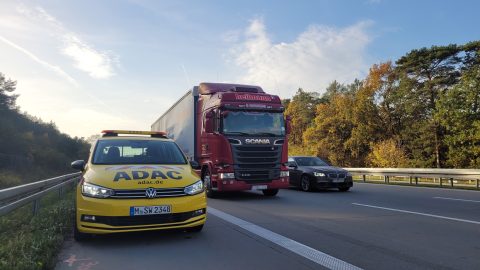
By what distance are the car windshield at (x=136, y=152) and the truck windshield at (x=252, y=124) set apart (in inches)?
187

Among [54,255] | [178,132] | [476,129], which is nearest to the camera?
[54,255]

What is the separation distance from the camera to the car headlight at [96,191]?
20.5ft

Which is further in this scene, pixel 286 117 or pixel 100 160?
pixel 286 117

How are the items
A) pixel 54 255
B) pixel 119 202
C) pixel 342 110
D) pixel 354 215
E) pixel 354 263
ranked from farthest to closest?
pixel 342 110
pixel 354 215
pixel 119 202
pixel 54 255
pixel 354 263

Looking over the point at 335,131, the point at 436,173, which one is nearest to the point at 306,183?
the point at 436,173

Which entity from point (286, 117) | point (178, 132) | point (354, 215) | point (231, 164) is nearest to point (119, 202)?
point (354, 215)

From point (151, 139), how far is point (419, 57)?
150 ft

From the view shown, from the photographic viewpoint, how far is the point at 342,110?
60812 millimetres

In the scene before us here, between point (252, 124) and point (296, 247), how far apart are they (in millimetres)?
7335

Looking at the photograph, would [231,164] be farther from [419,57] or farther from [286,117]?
[419,57]

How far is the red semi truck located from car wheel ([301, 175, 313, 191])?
299cm

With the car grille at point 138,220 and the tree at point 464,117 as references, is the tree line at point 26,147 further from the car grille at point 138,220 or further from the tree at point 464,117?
the tree at point 464,117

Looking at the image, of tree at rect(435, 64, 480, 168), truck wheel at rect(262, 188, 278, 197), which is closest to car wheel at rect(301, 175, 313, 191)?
truck wheel at rect(262, 188, 278, 197)

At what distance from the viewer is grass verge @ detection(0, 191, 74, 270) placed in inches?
199
